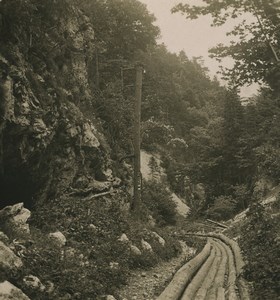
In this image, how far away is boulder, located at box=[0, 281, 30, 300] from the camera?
6168 millimetres

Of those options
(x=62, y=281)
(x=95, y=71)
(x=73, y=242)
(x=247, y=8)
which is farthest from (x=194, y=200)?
(x=62, y=281)

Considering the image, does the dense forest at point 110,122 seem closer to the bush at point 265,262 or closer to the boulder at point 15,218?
the bush at point 265,262

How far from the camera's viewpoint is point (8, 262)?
276 inches

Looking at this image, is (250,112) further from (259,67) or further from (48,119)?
(48,119)

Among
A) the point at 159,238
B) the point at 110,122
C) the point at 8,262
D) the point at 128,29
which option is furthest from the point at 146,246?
the point at 128,29

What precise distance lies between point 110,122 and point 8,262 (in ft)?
56.1

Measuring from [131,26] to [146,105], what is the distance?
7867 mm

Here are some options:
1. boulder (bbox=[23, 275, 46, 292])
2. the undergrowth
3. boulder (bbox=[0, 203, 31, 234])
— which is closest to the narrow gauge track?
the undergrowth

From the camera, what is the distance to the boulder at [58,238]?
Answer: 34.1 ft

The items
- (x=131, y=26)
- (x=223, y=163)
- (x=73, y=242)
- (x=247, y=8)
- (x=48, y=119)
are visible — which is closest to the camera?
(x=73, y=242)

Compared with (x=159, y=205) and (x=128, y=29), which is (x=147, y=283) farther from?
(x=128, y=29)

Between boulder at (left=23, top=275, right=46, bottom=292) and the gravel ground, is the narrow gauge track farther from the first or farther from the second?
boulder at (left=23, top=275, right=46, bottom=292)

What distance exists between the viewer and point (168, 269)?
12.9 metres

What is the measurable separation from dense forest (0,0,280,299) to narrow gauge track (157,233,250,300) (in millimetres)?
553
